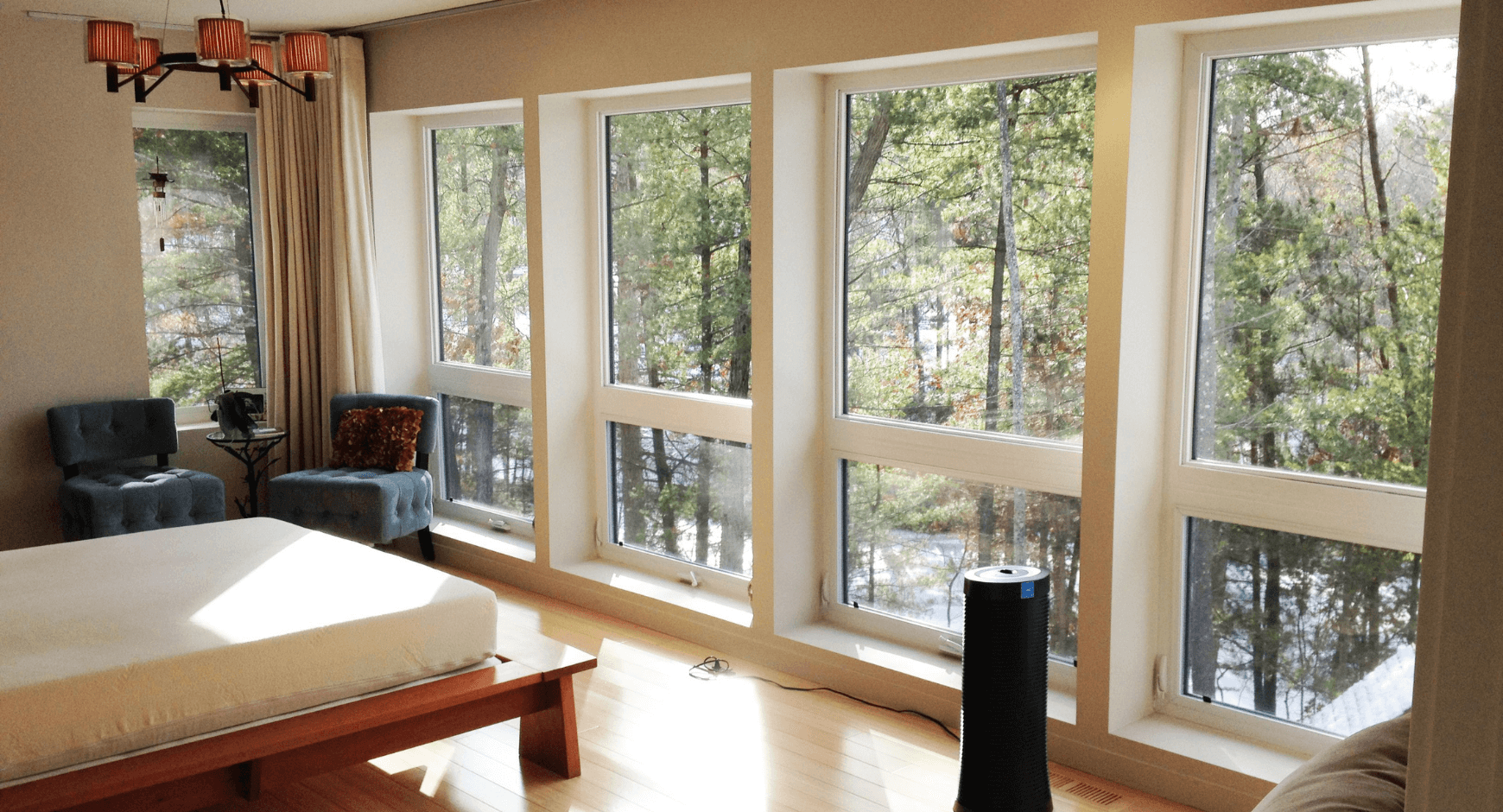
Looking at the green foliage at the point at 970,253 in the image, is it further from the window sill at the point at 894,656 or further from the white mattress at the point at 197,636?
the white mattress at the point at 197,636

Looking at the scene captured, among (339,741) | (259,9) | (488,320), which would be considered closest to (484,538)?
(488,320)

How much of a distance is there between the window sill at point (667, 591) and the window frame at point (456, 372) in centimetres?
42

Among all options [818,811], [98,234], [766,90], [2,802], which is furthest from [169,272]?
[818,811]

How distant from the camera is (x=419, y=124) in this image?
6.34 metres

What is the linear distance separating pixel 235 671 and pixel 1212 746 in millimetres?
2744

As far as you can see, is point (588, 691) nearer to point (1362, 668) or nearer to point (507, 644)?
point (507, 644)

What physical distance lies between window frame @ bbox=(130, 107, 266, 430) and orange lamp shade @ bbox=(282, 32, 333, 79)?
2725mm

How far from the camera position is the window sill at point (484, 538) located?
18.9 ft

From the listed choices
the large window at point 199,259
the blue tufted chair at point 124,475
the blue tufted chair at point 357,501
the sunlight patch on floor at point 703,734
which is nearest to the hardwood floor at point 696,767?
the sunlight patch on floor at point 703,734

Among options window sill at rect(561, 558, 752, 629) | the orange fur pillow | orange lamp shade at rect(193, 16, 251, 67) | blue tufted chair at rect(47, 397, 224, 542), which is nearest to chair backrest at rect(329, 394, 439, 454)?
the orange fur pillow

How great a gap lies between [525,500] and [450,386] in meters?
0.88

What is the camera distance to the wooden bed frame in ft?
8.80

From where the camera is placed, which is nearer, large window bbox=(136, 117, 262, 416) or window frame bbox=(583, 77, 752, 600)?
window frame bbox=(583, 77, 752, 600)

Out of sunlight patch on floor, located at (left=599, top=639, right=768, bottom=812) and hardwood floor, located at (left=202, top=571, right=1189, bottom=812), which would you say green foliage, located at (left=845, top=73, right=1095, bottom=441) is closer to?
hardwood floor, located at (left=202, top=571, right=1189, bottom=812)
